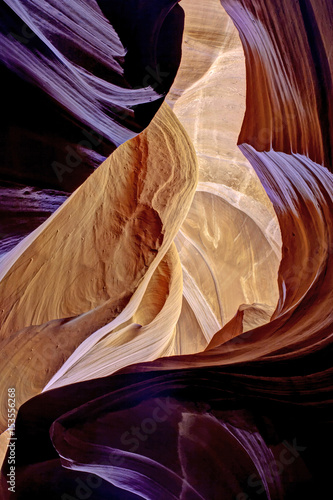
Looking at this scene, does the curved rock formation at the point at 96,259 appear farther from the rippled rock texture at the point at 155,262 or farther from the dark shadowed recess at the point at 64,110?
the dark shadowed recess at the point at 64,110

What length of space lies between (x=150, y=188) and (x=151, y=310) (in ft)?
4.93

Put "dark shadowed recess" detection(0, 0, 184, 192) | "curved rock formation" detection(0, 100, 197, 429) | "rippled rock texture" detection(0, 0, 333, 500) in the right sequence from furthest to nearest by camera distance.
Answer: "curved rock formation" detection(0, 100, 197, 429), "dark shadowed recess" detection(0, 0, 184, 192), "rippled rock texture" detection(0, 0, 333, 500)

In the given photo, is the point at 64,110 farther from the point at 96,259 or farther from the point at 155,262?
the point at 155,262

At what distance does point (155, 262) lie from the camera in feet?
11.2

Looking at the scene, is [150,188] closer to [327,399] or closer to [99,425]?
[99,425]

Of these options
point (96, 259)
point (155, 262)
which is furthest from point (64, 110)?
point (155, 262)

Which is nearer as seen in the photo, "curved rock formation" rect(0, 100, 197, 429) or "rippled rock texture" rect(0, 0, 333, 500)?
"rippled rock texture" rect(0, 0, 333, 500)

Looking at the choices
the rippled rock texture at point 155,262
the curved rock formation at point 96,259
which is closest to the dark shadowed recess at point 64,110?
the rippled rock texture at point 155,262

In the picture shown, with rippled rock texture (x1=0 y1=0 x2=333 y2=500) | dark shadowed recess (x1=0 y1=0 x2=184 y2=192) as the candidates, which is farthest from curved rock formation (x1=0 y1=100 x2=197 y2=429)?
dark shadowed recess (x1=0 y1=0 x2=184 y2=192)

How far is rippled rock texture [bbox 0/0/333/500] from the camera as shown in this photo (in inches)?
50.7

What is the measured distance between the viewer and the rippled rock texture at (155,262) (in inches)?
50.7

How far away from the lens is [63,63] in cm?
157

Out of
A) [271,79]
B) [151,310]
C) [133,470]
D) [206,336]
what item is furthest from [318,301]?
[206,336]

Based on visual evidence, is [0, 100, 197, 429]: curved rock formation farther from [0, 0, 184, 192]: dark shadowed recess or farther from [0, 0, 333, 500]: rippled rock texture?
[0, 0, 184, 192]: dark shadowed recess
